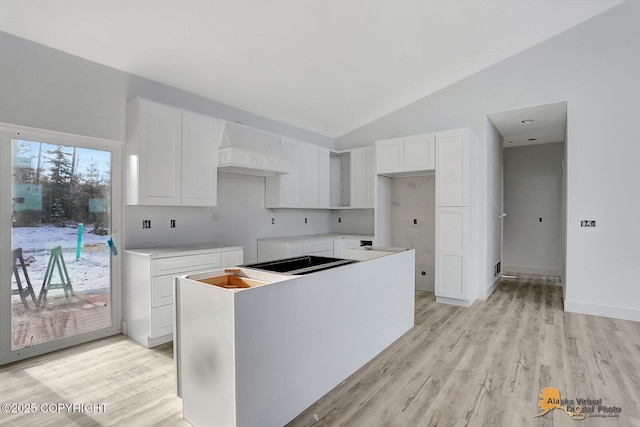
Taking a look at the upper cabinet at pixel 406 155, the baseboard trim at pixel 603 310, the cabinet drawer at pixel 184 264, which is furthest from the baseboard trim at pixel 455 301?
the cabinet drawer at pixel 184 264

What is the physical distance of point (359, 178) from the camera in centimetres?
584

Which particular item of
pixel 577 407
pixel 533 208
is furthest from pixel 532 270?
pixel 577 407

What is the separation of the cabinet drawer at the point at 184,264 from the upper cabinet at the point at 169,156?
0.63 m

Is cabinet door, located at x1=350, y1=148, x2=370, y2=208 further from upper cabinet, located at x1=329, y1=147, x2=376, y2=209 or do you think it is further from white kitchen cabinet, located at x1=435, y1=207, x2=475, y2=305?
white kitchen cabinet, located at x1=435, y1=207, x2=475, y2=305

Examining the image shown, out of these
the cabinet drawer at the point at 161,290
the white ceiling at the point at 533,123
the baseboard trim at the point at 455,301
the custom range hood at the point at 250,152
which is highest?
the white ceiling at the point at 533,123

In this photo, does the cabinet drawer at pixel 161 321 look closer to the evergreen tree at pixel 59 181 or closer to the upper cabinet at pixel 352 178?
the evergreen tree at pixel 59 181

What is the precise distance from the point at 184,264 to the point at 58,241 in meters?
1.15

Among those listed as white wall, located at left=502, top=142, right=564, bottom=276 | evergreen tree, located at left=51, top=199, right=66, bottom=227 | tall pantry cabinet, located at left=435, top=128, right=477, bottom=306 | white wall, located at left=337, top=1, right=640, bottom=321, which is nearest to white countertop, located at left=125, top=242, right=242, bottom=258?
evergreen tree, located at left=51, top=199, right=66, bottom=227

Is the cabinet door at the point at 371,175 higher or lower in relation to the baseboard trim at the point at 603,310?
higher

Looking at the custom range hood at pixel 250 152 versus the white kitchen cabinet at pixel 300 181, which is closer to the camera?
the custom range hood at pixel 250 152

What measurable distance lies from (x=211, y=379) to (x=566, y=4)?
5093 mm

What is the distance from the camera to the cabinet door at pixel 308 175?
17.5 feet

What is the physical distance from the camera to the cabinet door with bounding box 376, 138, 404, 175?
489cm

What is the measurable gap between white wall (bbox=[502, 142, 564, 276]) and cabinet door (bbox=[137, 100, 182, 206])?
→ 21.5 feet
